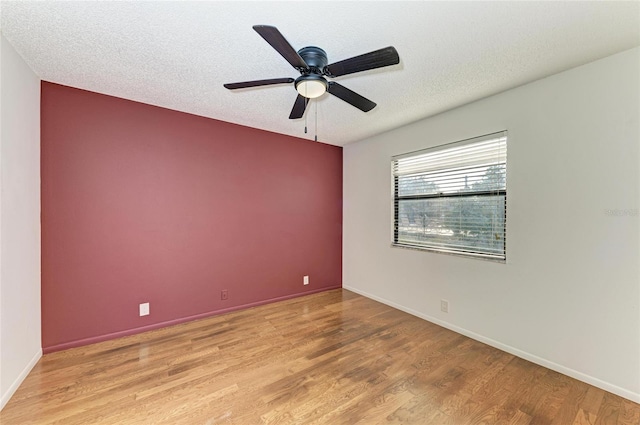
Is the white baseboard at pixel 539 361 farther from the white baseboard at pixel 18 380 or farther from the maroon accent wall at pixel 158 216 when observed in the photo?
the white baseboard at pixel 18 380

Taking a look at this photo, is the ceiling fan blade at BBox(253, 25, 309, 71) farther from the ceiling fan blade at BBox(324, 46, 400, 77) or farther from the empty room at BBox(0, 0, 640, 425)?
the ceiling fan blade at BBox(324, 46, 400, 77)

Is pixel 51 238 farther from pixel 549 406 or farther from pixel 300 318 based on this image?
pixel 549 406

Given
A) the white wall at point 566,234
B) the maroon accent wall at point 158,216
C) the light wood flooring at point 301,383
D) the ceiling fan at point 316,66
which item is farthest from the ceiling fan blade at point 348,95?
the light wood flooring at point 301,383

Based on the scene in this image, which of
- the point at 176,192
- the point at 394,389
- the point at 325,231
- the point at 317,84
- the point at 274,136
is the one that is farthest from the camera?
the point at 325,231

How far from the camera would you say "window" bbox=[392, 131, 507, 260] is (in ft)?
8.48

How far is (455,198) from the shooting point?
2947mm

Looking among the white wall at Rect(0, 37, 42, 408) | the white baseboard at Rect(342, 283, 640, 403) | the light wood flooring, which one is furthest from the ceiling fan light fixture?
the white baseboard at Rect(342, 283, 640, 403)

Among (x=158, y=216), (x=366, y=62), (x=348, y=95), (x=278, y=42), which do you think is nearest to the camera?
(x=278, y=42)

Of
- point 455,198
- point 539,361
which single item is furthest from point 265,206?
point 539,361

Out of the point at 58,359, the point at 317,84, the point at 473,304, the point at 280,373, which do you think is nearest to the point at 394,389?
the point at 280,373

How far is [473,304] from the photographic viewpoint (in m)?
2.71

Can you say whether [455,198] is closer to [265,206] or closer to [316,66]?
[316,66]

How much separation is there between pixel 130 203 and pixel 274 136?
1958 mm

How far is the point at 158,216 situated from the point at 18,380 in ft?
5.25
